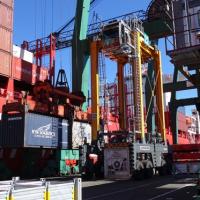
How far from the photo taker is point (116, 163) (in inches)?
944

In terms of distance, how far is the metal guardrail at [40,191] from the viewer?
502 centimetres

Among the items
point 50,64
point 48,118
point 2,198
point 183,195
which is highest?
point 50,64

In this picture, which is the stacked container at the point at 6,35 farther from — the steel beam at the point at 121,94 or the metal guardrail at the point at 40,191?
the metal guardrail at the point at 40,191

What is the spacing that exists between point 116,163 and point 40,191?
1871cm

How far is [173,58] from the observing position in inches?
606

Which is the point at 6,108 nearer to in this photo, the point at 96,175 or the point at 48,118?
the point at 48,118

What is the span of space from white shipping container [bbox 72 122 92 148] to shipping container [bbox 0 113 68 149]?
303 centimetres

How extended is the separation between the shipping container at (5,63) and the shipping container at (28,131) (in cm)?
619

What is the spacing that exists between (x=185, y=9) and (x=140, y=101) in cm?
1330

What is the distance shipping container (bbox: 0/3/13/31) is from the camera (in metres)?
33.9

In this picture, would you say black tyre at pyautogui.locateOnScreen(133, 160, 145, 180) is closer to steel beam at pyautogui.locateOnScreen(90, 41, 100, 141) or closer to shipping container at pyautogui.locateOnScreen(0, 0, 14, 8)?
steel beam at pyautogui.locateOnScreen(90, 41, 100, 141)

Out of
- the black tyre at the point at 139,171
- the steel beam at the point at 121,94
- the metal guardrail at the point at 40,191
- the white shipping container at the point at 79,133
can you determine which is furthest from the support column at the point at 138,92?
the metal guardrail at the point at 40,191

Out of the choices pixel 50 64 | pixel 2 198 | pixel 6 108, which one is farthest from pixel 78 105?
pixel 2 198

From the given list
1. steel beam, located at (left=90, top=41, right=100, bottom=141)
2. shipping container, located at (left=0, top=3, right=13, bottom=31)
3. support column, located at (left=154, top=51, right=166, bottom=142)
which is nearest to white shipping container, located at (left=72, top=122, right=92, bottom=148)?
steel beam, located at (left=90, top=41, right=100, bottom=141)
